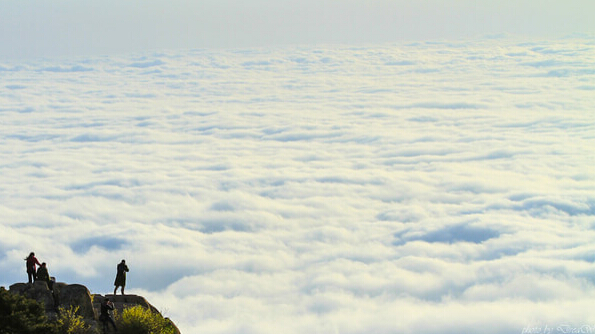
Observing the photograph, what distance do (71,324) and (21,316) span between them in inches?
91.9

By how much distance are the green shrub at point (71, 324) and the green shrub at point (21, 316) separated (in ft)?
2.38

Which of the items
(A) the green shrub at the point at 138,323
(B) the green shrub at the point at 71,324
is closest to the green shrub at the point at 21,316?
(B) the green shrub at the point at 71,324

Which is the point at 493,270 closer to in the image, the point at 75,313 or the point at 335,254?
the point at 335,254

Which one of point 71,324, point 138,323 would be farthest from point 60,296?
point 138,323

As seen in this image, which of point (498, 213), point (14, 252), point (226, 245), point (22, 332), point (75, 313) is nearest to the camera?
point (22, 332)

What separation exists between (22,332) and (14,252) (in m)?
156

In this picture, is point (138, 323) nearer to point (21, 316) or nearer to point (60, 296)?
point (60, 296)

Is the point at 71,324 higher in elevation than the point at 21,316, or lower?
higher

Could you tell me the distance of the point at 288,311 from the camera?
130500mm

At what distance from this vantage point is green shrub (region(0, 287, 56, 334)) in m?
17.2

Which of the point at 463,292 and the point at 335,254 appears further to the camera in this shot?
the point at 335,254

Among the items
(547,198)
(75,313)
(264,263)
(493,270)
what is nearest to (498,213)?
(547,198)

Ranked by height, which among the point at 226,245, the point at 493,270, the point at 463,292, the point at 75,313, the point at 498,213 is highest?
the point at 498,213

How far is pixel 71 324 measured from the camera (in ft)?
63.4
